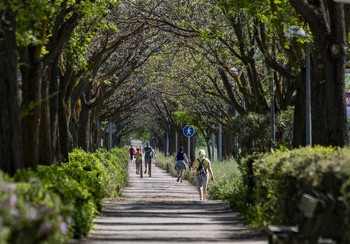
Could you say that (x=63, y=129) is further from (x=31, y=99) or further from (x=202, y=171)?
(x=31, y=99)

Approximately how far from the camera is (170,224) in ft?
54.0

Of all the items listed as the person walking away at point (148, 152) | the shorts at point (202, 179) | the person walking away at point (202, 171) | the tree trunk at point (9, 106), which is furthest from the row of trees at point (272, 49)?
the tree trunk at point (9, 106)

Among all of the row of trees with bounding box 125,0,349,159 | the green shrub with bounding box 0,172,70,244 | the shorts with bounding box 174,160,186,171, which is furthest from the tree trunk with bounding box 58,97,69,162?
the green shrub with bounding box 0,172,70,244

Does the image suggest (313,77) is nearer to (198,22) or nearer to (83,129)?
(198,22)

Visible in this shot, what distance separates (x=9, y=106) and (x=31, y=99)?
3925mm

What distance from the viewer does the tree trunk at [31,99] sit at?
Result: 16.9m

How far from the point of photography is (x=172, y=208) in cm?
2162

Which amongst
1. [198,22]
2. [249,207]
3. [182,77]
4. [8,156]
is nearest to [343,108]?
[249,207]

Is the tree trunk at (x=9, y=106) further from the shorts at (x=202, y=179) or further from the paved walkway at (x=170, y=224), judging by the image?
the shorts at (x=202, y=179)

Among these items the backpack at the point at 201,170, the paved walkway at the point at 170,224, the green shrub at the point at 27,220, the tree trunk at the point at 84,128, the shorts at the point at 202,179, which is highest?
the tree trunk at the point at 84,128

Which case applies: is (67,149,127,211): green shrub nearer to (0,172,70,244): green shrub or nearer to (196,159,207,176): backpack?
(196,159,207,176): backpack

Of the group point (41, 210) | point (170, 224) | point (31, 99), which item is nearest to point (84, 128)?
point (31, 99)

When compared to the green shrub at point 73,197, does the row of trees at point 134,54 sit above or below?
above

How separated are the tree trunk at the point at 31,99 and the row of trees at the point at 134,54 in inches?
0.8
